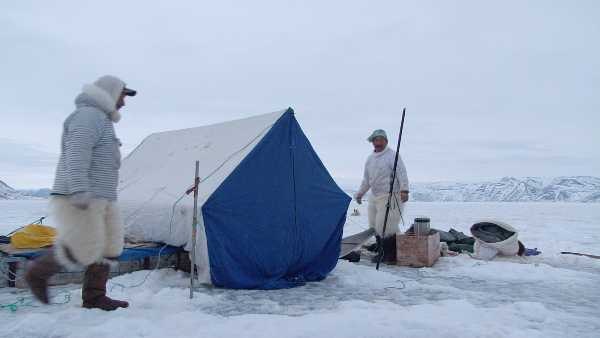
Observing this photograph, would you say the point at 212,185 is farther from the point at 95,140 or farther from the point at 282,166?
the point at 95,140

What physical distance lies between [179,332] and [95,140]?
1.46m

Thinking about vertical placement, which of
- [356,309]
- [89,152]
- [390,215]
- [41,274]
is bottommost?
[356,309]

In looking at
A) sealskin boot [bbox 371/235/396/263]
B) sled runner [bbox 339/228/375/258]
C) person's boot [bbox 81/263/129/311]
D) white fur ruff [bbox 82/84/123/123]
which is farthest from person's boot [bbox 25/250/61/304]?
sealskin boot [bbox 371/235/396/263]

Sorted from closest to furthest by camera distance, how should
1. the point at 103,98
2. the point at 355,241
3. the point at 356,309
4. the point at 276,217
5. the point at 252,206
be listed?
the point at 103,98 → the point at 356,309 → the point at 252,206 → the point at 276,217 → the point at 355,241

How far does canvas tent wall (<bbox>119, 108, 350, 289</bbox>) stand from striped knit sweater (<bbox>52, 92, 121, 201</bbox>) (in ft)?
3.93

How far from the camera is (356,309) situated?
357 cm

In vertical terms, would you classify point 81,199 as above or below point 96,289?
above

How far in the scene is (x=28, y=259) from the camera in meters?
4.36

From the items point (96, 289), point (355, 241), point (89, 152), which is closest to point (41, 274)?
point (96, 289)

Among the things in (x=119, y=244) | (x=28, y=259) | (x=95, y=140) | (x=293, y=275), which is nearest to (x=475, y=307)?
(x=293, y=275)

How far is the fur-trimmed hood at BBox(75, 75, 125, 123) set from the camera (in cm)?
331

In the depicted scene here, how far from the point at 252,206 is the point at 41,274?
7.02ft

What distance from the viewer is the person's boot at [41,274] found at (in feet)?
9.77

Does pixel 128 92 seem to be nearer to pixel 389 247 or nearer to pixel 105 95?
pixel 105 95
